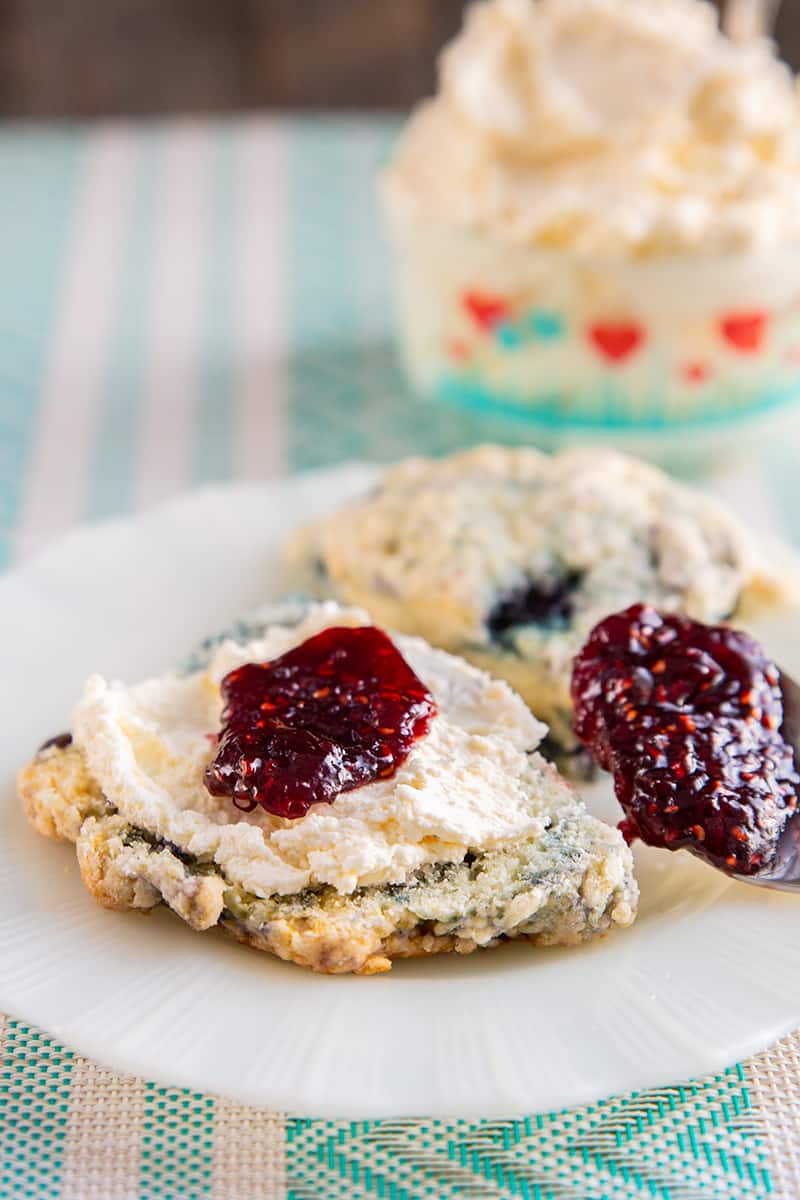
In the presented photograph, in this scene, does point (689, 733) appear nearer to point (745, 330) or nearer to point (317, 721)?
point (317, 721)

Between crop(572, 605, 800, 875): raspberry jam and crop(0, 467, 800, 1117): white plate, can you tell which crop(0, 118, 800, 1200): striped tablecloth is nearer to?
crop(0, 467, 800, 1117): white plate

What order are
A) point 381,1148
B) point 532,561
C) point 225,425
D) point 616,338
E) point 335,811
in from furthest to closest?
point 225,425 → point 616,338 → point 532,561 → point 335,811 → point 381,1148

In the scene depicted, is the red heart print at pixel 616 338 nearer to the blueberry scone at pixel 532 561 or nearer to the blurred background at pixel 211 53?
the blueberry scone at pixel 532 561

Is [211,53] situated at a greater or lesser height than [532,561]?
greater

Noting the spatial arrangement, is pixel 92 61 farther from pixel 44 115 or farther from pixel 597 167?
pixel 597 167

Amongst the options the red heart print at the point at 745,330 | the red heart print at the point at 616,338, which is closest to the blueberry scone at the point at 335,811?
the red heart print at the point at 616,338

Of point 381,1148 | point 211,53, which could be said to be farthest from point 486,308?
point 211,53

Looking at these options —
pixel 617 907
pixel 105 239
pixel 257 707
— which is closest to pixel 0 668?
pixel 257 707
